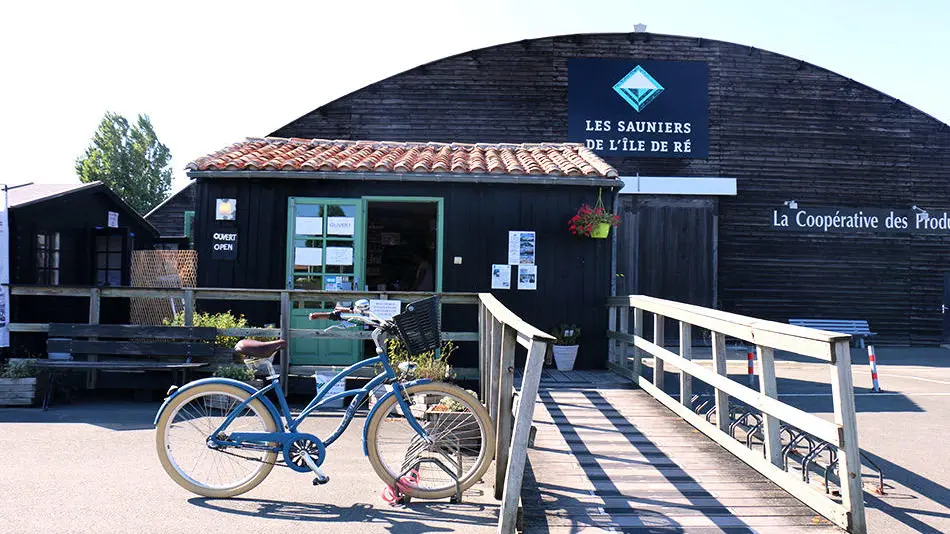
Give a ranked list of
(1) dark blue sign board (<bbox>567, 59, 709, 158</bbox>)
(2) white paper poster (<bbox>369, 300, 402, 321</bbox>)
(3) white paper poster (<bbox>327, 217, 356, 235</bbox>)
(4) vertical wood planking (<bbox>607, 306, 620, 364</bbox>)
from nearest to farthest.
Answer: (2) white paper poster (<bbox>369, 300, 402, 321</bbox>), (4) vertical wood planking (<bbox>607, 306, 620, 364</bbox>), (3) white paper poster (<bbox>327, 217, 356, 235</bbox>), (1) dark blue sign board (<bbox>567, 59, 709, 158</bbox>)

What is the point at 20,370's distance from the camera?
7.52 metres

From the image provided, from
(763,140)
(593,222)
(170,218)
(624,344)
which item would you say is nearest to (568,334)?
(624,344)

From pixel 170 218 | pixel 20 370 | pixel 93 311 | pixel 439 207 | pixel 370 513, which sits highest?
pixel 170 218

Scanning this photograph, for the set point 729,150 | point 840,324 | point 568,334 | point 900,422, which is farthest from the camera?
point 729,150

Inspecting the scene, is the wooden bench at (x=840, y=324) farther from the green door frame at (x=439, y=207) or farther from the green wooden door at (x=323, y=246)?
the green wooden door at (x=323, y=246)

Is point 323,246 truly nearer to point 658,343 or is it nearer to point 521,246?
point 521,246

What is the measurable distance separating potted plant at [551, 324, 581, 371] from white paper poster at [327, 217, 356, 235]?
9.69 ft

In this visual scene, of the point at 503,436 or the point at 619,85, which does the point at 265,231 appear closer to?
the point at 503,436

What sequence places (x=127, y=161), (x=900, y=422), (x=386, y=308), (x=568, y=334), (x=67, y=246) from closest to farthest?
(x=386, y=308) → (x=900, y=422) → (x=568, y=334) → (x=67, y=246) → (x=127, y=161)

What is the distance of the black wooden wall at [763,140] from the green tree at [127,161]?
2736 centimetres

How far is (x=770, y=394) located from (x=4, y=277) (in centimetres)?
784

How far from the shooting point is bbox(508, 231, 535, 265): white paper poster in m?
9.50

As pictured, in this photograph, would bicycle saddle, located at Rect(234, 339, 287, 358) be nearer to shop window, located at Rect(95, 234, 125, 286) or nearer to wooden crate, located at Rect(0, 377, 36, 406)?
wooden crate, located at Rect(0, 377, 36, 406)

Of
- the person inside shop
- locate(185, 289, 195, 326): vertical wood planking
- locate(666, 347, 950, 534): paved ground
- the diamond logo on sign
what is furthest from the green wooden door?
the diamond logo on sign
